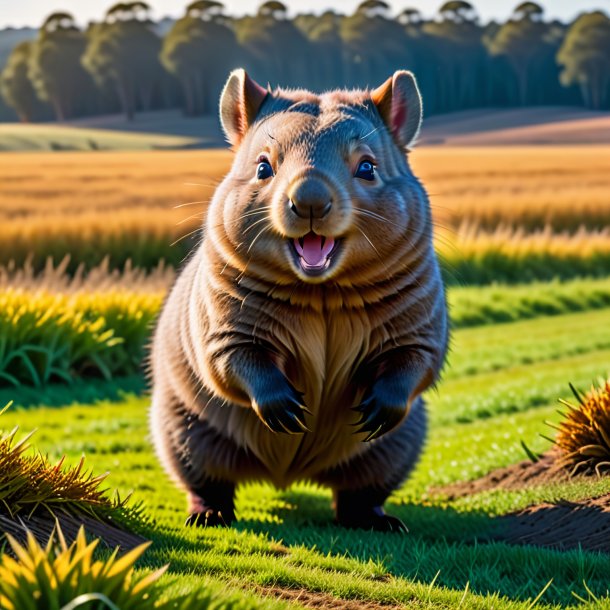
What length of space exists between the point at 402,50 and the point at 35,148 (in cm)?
2219

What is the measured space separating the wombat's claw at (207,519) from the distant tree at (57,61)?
56.1 metres

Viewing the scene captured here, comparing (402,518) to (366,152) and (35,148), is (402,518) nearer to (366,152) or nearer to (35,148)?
(366,152)

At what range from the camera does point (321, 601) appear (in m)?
4.08

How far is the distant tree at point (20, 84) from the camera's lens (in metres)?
60.8

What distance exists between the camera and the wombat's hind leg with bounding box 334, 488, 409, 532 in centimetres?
575

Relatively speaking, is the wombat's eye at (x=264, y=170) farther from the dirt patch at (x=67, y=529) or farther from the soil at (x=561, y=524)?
the soil at (x=561, y=524)

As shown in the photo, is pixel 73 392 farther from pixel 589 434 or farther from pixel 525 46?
pixel 525 46

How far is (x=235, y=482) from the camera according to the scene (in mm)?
5641

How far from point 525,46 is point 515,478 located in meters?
60.0

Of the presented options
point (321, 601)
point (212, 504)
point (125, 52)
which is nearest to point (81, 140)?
point (125, 52)

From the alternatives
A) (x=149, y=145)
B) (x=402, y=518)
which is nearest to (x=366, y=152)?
(x=402, y=518)

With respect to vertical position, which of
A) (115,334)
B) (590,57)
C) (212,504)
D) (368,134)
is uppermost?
(590,57)

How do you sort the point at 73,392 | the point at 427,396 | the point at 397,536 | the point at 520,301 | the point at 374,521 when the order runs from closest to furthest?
the point at 397,536 → the point at 374,521 → the point at 73,392 → the point at 427,396 → the point at 520,301

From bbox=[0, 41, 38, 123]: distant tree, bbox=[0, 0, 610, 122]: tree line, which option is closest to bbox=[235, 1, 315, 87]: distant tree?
bbox=[0, 0, 610, 122]: tree line
